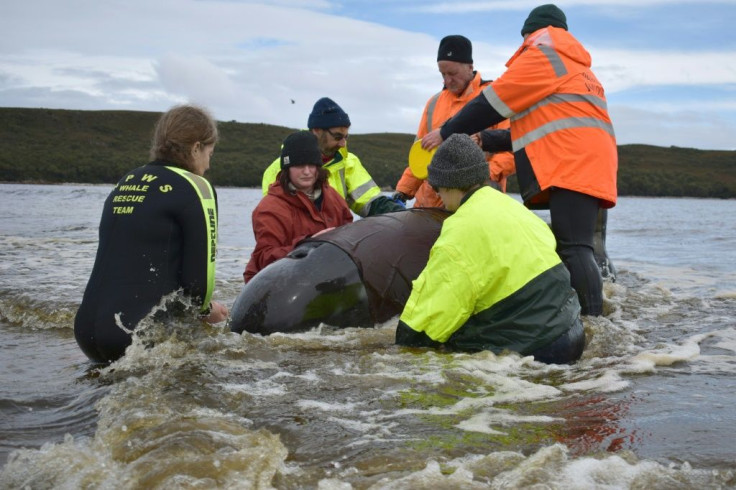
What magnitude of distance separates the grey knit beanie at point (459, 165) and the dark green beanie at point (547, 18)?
2.25 meters

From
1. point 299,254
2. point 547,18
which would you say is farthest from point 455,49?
point 299,254

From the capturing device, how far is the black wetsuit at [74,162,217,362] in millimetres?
4855

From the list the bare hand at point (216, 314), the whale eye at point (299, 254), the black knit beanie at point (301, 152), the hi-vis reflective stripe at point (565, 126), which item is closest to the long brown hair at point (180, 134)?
the bare hand at point (216, 314)

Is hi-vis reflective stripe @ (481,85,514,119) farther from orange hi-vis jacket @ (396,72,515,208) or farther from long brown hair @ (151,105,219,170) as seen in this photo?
long brown hair @ (151,105,219,170)

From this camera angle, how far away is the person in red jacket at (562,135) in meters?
6.27

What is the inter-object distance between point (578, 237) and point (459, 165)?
1.63m

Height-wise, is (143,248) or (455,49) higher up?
(455,49)

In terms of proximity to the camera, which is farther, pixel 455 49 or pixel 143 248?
pixel 455 49

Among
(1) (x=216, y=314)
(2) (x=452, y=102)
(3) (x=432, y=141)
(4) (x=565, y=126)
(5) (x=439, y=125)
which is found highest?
(2) (x=452, y=102)

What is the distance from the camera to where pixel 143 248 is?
4.87 meters

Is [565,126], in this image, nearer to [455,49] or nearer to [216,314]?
[455,49]


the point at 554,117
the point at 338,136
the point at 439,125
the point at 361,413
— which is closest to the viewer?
the point at 361,413

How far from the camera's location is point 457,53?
7723 millimetres

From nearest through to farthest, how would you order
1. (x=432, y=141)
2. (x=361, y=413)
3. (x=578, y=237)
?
(x=361, y=413) < (x=578, y=237) < (x=432, y=141)
